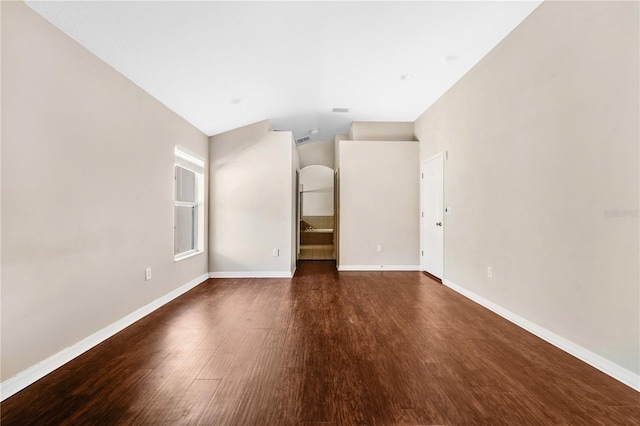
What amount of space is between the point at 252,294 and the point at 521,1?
13.0 feet

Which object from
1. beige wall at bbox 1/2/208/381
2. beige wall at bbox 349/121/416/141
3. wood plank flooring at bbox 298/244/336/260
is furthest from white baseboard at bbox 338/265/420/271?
beige wall at bbox 1/2/208/381

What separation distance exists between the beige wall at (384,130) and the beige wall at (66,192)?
139 inches

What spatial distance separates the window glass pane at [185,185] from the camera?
3.64m

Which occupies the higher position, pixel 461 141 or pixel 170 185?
pixel 461 141

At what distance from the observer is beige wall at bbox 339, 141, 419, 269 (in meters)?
4.94

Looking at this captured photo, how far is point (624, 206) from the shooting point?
5.57 ft

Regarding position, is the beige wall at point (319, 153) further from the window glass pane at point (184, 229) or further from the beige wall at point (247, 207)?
the window glass pane at point (184, 229)

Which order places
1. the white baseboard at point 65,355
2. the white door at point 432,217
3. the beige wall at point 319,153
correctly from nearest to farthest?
the white baseboard at point 65,355 → the white door at point 432,217 → the beige wall at point 319,153

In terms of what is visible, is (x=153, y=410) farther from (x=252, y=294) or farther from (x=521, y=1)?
(x=521, y=1)

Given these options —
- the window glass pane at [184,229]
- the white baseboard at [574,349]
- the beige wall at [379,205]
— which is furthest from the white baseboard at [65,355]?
the white baseboard at [574,349]

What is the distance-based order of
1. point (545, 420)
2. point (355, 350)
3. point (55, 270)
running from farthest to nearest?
point (355, 350) < point (55, 270) < point (545, 420)

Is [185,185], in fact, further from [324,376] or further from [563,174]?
[563,174]

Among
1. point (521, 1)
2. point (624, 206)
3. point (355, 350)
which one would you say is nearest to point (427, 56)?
point (521, 1)

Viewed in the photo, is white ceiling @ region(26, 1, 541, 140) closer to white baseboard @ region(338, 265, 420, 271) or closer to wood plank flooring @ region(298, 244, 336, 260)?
white baseboard @ region(338, 265, 420, 271)
